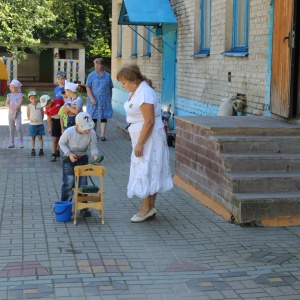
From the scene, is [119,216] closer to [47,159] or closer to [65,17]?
[47,159]

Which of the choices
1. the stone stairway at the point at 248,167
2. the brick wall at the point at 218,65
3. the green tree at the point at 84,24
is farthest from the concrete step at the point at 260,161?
the green tree at the point at 84,24

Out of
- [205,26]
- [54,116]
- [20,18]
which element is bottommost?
[54,116]

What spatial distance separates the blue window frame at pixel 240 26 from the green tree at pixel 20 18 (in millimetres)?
22138

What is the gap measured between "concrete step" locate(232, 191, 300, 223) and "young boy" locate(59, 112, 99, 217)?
1.78m

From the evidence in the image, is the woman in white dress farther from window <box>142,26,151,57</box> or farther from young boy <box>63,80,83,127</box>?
window <box>142,26,151,57</box>

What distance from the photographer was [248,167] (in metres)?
8.16

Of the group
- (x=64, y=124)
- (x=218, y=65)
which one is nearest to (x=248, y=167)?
(x=64, y=124)

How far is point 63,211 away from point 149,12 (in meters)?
9.50

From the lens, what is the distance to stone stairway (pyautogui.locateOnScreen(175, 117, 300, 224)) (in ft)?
25.3

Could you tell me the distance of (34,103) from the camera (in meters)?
13.6

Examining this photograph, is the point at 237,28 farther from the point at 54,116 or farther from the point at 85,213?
the point at 85,213

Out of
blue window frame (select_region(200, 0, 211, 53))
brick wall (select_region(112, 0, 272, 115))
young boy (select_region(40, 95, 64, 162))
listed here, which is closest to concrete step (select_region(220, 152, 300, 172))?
brick wall (select_region(112, 0, 272, 115))

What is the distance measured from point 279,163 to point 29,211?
3.04m

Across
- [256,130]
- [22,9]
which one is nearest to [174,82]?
[256,130]
